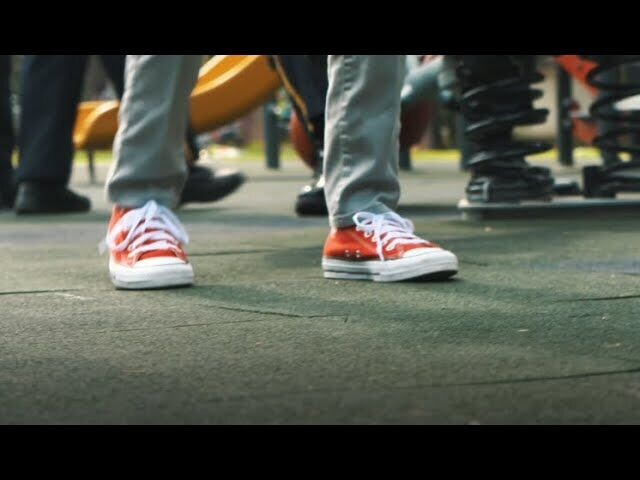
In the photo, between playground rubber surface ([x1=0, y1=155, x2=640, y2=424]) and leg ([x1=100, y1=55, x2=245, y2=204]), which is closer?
playground rubber surface ([x1=0, y1=155, x2=640, y2=424])

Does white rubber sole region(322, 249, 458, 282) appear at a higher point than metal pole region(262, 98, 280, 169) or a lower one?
lower

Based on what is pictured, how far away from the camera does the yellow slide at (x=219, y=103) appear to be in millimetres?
7547

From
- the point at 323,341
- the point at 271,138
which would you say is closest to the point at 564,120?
the point at 271,138

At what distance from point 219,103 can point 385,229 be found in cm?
480

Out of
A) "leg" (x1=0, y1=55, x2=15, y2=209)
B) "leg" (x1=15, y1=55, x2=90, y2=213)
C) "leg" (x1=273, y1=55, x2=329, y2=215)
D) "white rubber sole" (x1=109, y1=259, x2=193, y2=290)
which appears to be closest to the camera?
"white rubber sole" (x1=109, y1=259, x2=193, y2=290)

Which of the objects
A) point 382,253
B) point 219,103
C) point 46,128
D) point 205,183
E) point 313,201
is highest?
point 219,103

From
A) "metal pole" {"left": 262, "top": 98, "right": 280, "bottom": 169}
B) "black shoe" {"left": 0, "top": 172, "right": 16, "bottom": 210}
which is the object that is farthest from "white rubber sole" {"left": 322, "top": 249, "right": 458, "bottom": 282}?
"metal pole" {"left": 262, "top": 98, "right": 280, "bottom": 169}

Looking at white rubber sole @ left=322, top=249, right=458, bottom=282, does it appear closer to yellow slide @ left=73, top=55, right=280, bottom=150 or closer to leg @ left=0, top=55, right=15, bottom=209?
leg @ left=0, top=55, right=15, bottom=209

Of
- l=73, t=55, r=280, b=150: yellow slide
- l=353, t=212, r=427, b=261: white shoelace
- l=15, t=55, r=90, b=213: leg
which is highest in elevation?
l=73, t=55, r=280, b=150: yellow slide

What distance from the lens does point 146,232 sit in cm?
297

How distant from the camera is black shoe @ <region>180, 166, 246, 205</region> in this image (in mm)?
5820

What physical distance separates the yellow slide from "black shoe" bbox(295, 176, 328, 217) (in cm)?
243

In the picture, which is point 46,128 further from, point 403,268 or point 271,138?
point 271,138

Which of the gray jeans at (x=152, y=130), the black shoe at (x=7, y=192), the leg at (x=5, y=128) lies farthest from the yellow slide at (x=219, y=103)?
the gray jeans at (x=152, y=130)
